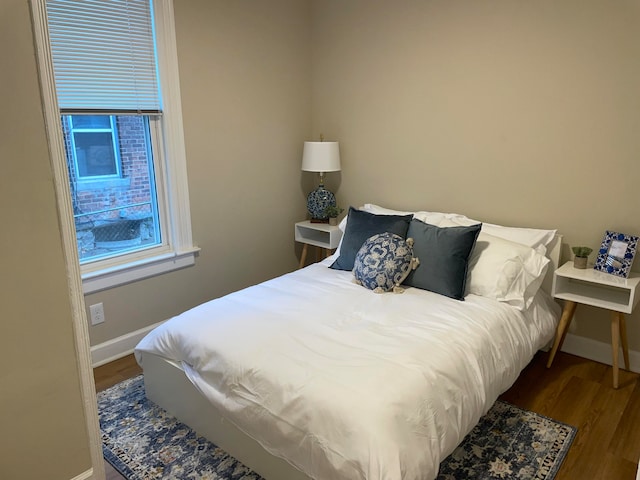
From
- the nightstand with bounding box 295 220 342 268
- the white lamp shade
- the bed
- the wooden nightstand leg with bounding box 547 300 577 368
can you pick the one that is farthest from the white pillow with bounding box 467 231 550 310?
the white lamp shade

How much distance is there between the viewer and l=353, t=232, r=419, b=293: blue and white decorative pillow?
8.58ft

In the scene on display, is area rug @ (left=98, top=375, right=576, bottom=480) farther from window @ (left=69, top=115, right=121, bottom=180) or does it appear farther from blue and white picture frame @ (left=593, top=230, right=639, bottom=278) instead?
window @ (left=69, top=115, right=121, bottom=180)

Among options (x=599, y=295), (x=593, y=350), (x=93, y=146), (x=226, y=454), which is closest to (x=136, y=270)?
(x=93, y=146)

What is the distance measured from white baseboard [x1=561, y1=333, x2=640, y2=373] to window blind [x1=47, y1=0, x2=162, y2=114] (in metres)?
2.95

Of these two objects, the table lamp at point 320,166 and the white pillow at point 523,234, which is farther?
the table lamp at point 320,166

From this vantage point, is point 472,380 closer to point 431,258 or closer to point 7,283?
point 431,258

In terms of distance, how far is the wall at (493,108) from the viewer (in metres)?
2.59

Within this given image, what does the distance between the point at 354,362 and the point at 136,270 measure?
1714 mm

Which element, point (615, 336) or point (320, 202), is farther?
point (320, 202)

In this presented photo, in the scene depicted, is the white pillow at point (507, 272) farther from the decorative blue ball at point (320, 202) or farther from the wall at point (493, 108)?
the decorative blue ball at point (320, 202)

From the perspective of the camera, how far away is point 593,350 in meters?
2.89

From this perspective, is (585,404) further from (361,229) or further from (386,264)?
(361,229)

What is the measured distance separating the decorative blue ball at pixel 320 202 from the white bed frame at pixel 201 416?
1.76 meters

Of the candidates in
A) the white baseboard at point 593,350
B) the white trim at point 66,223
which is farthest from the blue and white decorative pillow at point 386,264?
the white trim at point 66,223
